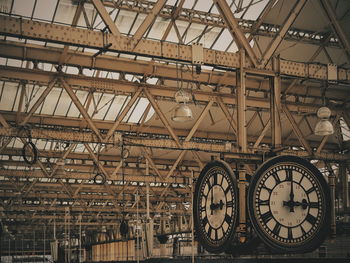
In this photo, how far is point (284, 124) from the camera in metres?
29.8

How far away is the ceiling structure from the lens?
1091 cm

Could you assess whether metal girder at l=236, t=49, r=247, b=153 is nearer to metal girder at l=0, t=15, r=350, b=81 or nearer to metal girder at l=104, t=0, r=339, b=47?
metal girder at l=0, t=15, r=350, b=81

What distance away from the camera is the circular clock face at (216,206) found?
862 cm

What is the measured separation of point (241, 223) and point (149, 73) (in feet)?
40.3

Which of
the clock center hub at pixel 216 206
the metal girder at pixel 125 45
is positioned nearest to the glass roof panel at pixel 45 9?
the metal girder at pixel 125 45

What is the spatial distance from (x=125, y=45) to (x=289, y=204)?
4195 mm

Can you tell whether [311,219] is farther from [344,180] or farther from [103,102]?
[103,102]

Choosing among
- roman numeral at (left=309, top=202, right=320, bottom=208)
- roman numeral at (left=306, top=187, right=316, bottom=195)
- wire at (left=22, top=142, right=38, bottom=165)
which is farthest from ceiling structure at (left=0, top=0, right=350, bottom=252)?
roman numeral at (left=309, top=202, right=320, bottom=208)

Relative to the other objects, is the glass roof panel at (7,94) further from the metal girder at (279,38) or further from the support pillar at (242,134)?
the support pillar at (242,134)

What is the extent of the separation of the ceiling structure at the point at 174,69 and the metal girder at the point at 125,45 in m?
0.02

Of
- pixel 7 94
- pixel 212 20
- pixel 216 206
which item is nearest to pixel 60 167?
pixel 7 94

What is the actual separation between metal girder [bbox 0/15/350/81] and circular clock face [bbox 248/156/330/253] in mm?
2903

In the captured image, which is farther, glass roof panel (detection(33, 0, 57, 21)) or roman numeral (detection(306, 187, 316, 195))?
glass roof panel (detection(33, 0, 57, 21))

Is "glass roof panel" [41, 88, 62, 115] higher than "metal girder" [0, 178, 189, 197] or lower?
higher
